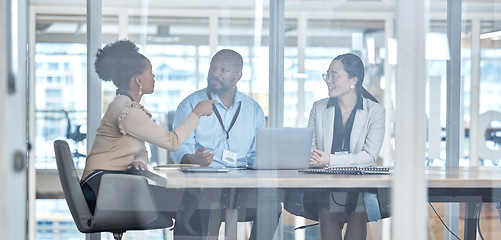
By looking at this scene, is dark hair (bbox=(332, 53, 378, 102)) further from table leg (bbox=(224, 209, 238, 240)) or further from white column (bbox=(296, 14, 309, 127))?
table leg (bbox=(224, 209, 238, 240))

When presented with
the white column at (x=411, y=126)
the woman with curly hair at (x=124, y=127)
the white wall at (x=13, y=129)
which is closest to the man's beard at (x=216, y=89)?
the woman with curly hair at (x=124, y=127)

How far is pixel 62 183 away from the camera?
343cm

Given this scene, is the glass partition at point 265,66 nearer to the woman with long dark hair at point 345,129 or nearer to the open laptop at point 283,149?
the woman with long dark hair at point 345,129

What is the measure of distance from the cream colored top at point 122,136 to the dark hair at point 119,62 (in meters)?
0.12

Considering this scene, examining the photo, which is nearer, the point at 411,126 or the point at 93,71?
the point at 411,126

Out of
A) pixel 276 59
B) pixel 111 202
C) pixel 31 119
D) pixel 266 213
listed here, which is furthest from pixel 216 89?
pixel 31 119

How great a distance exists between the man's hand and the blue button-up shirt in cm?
2

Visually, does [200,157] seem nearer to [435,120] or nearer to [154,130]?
[154,130]

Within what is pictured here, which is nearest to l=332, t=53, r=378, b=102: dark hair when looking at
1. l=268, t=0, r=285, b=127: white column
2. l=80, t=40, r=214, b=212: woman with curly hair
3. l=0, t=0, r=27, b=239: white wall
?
l=268, t=0, r=285, b=127: white column

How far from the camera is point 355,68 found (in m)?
3.86

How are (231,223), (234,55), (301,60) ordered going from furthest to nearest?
1. (301,60)
2. (234,55)
3. (231,223)

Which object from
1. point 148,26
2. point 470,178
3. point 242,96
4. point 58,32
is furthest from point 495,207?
point 58,32

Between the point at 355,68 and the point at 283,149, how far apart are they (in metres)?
0.66

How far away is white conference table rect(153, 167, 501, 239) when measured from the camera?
10.6 feet
